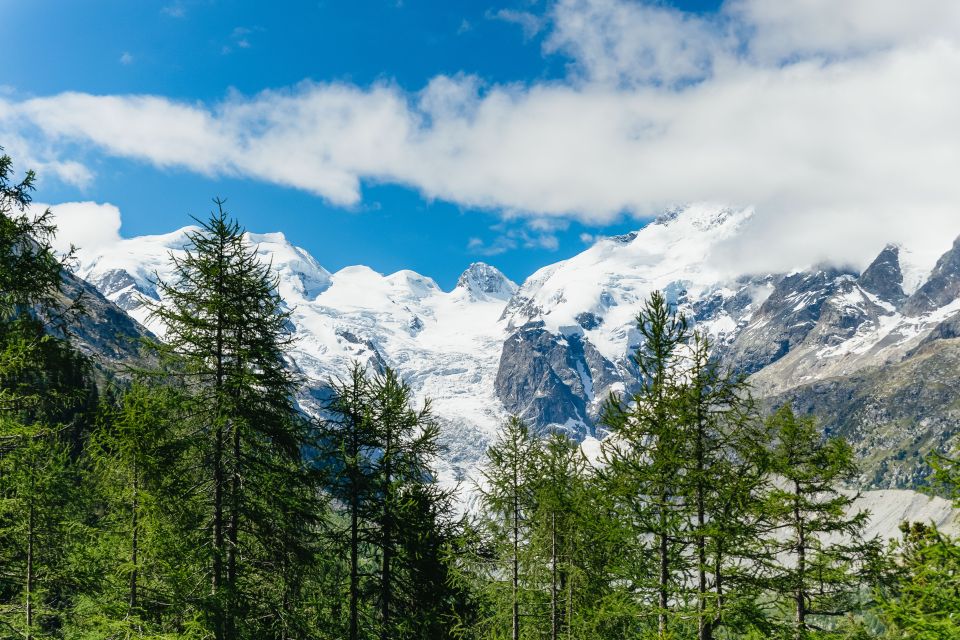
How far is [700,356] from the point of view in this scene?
44.0 feet

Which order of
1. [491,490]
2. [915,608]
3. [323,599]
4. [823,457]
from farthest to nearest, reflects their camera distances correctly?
[491,490]
[823,457]
[323,599]
[915,608]

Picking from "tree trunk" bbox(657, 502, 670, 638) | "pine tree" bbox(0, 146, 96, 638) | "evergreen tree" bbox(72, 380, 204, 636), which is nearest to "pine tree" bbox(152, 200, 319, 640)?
"evergreen tree" bbox(72, 380, 204, 636)

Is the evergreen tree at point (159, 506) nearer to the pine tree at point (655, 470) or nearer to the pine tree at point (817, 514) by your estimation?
the pine tree at point (655, 470)

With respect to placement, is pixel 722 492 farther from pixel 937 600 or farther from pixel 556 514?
pixel 556 514

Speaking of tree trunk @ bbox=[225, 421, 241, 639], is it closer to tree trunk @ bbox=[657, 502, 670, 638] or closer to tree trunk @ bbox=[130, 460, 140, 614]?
tree trunk @ bbox=[130, 460, 140, 614]

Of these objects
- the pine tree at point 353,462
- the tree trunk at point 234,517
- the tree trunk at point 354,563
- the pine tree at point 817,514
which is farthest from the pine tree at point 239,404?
the pine tree at point 817,514

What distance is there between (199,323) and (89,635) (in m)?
7.05

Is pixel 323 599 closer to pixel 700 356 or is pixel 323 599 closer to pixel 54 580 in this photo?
pixel 54 580

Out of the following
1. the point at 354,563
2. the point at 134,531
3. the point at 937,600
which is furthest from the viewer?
the point at 354,563

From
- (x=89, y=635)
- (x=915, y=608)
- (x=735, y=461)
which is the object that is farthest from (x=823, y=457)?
(x=89, y=635)

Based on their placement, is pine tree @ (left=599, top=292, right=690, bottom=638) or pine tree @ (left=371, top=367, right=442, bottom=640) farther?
pine tree @ (left=371, top=367, right=442, bottom=640)

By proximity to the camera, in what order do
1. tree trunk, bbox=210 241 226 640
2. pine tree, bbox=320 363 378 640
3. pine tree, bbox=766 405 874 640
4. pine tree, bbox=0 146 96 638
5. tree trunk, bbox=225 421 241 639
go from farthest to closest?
pine tree, bbox=320 363 378 640
pine tree, bbox=766 405 874 640
tree trunk, bbox=225 421 241 639
tree trunk, bbox=210 241 226 640
pine tree, bbox=0 146 96 638

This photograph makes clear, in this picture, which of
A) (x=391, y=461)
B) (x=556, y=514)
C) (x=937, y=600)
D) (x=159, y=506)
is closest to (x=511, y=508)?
(x=556, y=514)

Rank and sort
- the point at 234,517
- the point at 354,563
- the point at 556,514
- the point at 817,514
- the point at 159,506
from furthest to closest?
the point at 556,514
the point at 817,514
the point at 354,563
the point at 234,517
the point at 159,506
